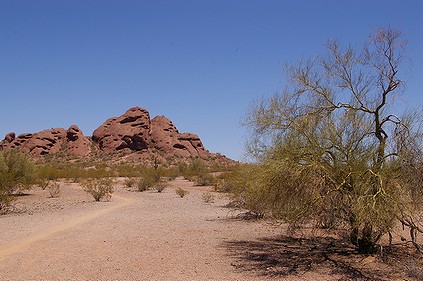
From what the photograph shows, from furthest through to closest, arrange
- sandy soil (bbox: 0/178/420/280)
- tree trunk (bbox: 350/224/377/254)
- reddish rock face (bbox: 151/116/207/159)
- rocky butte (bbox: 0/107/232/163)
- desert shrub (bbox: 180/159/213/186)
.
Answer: reddish rock face (bbox: 151/116/207/159) < rocky butte (bbox: 0/107/232/163) < desert shrub (bbox: 180/159/213/186) < tree trunk (bbox: 350/224/377/254) < sandy soil (bbox: 0/178/420/280)

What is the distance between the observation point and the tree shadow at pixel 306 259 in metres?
10.6

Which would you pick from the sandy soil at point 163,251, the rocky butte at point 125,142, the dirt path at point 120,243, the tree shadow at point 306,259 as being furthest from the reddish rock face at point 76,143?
the tree shadow at point 306,259

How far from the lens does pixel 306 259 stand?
471 inches

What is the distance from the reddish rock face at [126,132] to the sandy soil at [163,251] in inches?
2860

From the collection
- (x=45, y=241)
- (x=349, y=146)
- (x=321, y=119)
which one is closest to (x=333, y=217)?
(x=349, y=146)

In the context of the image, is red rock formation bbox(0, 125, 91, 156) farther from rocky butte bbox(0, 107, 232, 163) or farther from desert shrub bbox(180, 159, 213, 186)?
desert shrub bbox(180, 159, 213, 186)

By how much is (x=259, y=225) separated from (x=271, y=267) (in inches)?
298

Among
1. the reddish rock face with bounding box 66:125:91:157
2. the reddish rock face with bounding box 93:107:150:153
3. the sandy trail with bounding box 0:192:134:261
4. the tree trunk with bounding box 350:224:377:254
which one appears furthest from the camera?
the reddish rock face with bounding box 66:125:91:157

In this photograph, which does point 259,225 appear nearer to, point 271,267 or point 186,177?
point 271,267

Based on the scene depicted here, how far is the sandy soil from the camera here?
10.4 metres

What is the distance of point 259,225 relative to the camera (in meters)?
18.7

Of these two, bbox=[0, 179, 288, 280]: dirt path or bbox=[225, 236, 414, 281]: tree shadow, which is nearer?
bbox=[0, 179, 288, 280]: dirt path

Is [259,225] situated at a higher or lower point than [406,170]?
lower

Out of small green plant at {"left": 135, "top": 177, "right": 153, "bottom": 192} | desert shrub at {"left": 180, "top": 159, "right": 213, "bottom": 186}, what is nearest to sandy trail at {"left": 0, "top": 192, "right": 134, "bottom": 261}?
small green plant at {"left": 135, "top": 177, "right": 153, "bottom": 192}
